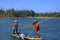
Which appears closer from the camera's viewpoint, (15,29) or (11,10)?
(15,29)

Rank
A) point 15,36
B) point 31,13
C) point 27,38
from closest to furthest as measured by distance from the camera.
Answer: point 27,38
point 15,36
point 31,13

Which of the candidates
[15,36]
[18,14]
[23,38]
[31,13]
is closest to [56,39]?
[15,36]

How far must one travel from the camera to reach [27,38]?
31391 millimetres

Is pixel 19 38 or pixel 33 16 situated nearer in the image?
pixel 19 38

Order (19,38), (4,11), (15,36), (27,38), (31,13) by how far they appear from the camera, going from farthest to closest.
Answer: (4,11)
(31,13)
(15,36)
(19,38)
(27,38)

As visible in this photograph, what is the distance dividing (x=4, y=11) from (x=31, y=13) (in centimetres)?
2335

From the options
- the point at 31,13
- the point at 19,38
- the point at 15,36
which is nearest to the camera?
the point at 19,38

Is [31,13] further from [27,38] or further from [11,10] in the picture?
[27,38]

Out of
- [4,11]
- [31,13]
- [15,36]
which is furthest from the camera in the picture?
[4,11]

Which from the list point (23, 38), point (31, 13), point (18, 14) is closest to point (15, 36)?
point (23, 38)

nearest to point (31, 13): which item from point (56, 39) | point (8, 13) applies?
point (8, 13)

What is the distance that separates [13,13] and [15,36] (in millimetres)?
146792

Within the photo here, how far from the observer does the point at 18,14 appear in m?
193

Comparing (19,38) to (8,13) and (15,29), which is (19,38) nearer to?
(15,29)
